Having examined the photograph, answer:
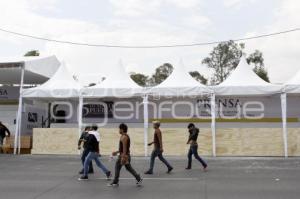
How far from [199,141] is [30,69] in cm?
960

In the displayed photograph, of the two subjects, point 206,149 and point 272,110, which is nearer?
point 206,149

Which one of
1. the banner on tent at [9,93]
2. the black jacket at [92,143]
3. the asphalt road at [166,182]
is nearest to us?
the asphalt road at [166,182]

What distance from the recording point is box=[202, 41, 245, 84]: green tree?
4806 cm

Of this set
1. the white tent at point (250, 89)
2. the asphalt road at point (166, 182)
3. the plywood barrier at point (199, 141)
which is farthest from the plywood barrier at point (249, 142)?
the asphalt road at point (166, 182)

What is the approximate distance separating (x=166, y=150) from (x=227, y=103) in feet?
20.9

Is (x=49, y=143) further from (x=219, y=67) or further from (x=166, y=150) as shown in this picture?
(x=219, y=67)

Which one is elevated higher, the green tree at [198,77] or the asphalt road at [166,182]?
the green tree at [198,77]

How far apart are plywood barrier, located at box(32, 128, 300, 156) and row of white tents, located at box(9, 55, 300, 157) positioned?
0.42 m

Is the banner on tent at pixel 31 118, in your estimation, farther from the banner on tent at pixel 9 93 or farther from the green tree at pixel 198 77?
the green tree at pixel 198 77

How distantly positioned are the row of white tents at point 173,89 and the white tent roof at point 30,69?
4.84 feet

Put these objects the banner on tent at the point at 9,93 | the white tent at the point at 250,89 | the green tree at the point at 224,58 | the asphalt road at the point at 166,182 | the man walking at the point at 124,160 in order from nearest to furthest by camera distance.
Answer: the asphalt road at the point at 166,182
the man walking at the point at 124,160
the white tent at the point at 250,89
the banner on tent at the point at 9,93
the green tree at the point at 224,58

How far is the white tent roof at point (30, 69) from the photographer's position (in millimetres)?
21859

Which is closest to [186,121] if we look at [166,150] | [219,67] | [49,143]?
[166,150]

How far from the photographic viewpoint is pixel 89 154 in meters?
12.3
